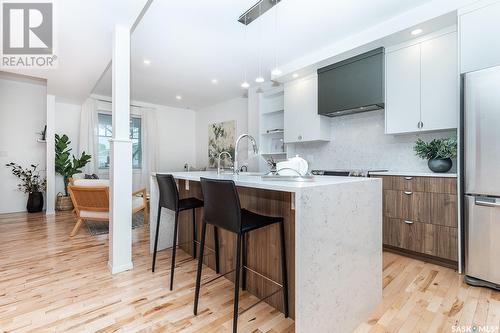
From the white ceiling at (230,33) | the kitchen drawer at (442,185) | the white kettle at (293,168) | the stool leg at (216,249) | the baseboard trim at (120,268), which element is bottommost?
the baseboard trim at (120,268)

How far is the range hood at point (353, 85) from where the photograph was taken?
3018 millimetres

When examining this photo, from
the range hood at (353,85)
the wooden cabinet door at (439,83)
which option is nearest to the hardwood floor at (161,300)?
the wooden cabinet door at (439,83)

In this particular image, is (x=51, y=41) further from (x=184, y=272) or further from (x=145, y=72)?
(x=184, y=272)

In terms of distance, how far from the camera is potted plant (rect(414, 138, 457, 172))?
259 centimetres

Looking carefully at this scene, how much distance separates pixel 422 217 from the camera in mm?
2596

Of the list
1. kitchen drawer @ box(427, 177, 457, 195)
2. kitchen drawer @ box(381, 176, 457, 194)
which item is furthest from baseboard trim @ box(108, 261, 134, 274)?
kitchen drawer @ box(427, 177, 457, 195)

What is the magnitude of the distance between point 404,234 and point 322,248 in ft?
6.18

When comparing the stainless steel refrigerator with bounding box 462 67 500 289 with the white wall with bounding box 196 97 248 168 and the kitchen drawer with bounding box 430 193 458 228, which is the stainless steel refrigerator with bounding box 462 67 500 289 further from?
the white wall with bounding box 196 97 248 168

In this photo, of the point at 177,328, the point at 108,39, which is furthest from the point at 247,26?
the point at 177,328

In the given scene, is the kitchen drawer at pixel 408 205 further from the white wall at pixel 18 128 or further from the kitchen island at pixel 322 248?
the white wall at pixel 18 128

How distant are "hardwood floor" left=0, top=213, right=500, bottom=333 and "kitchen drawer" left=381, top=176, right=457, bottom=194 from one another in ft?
2.52

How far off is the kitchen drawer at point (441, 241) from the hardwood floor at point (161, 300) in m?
0.16

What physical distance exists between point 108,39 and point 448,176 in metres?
3.91

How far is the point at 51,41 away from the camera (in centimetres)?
292
